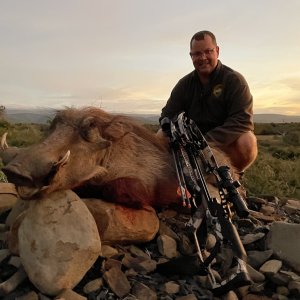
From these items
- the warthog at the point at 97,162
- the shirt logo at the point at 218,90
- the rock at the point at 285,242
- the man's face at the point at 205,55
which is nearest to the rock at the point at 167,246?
the warthog at the point at 97,162

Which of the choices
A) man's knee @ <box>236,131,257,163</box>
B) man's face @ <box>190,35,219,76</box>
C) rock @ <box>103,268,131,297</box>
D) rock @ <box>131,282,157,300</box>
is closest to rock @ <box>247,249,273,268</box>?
rock @ <box>131,282,157,300</box>

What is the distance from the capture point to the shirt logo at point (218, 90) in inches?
190

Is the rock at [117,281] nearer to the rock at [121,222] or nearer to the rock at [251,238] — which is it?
the rock at [121,222]

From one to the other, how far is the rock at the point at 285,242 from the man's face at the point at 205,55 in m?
2.00

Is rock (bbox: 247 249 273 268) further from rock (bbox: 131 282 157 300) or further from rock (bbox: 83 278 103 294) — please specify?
rock (bbox: 83 278 103 294)

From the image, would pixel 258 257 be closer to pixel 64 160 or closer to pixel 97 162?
pixel 97 162

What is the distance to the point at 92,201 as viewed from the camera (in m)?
3.44

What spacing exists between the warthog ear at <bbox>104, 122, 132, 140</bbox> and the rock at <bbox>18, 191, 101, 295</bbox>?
2.21 ft

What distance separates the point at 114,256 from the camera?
11.0ft

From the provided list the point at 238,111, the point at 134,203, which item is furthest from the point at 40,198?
the point at 238,111

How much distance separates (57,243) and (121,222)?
2.05ft

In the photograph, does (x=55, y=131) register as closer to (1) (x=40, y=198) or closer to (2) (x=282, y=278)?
(1) (x=40, y=198)

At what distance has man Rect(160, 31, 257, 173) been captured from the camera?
447 centimetres

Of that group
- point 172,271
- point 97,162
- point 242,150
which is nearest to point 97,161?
point 97,162
